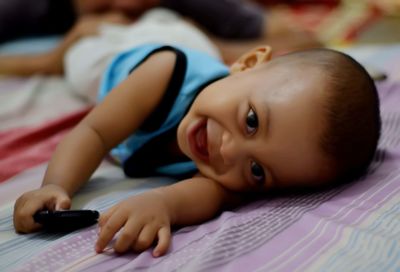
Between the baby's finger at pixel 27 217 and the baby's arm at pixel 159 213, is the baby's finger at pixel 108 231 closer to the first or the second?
the baby's arm at pixel 159 213

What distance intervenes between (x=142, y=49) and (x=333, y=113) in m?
0.57

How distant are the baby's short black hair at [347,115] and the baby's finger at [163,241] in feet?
0.90

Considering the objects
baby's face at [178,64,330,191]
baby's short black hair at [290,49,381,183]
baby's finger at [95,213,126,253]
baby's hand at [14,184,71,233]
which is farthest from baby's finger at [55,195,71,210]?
baby's short black hair at [290,49,381,183]

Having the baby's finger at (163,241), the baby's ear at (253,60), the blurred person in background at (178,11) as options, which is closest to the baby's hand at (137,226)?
the baby's finger at (163,241)

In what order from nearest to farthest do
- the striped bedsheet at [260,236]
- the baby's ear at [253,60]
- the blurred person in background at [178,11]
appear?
1. the striped bedsheet at [260,236]
2. the baby's ear at [253,60]
3. the blurred person in background at [178,11]

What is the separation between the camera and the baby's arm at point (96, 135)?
764 millimetres

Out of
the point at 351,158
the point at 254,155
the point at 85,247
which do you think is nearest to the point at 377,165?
the point at 351,158

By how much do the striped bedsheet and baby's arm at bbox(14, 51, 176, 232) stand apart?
4cm

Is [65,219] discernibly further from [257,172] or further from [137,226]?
[257,172]

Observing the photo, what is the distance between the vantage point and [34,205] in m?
0.74

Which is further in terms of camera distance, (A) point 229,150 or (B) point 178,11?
(B) point 178,11

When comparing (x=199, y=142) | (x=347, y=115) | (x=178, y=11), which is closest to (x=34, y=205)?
(x=199, y=142)

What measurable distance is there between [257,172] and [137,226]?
251mm

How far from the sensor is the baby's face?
2.58 ft
